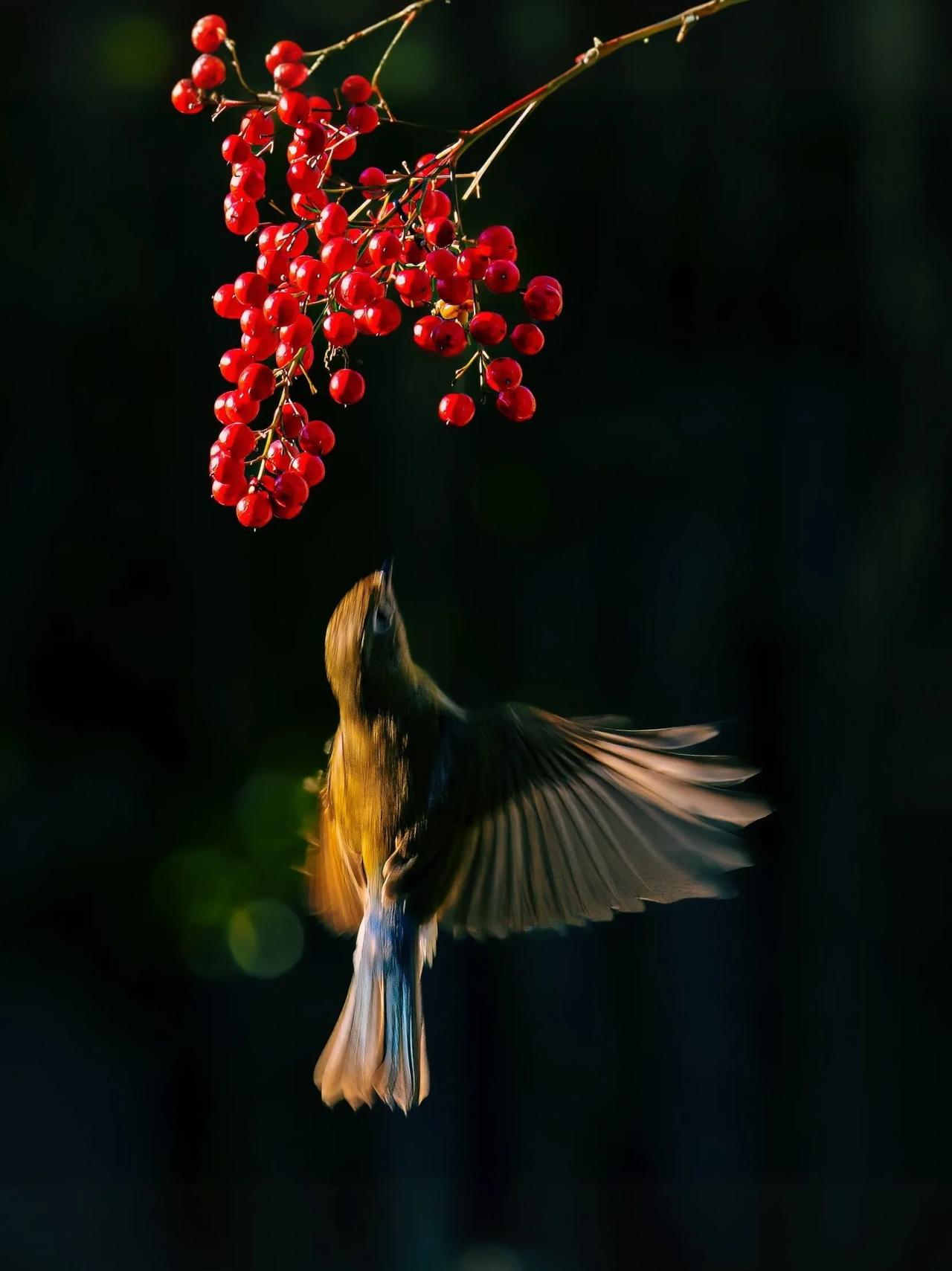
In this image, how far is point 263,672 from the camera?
8.03 ft

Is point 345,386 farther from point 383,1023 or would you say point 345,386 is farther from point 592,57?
point 383,1023

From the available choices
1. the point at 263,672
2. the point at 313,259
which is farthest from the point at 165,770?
the point at 313,259

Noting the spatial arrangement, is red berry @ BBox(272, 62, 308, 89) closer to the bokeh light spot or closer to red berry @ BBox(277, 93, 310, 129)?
red berry @ BBox(277, 93, 310, 129)

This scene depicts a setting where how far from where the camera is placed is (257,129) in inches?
38.2

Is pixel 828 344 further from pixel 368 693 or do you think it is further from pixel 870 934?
pixel 368 693

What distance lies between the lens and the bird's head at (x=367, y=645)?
44.6 inches

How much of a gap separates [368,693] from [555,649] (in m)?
1.25

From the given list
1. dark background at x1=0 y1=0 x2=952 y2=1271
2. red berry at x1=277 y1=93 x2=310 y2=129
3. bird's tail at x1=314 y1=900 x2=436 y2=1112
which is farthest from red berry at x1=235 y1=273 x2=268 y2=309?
dark background at x1=0 y1=0 x2=952 y2=1271

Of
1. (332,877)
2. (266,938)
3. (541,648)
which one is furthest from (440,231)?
(266,938)

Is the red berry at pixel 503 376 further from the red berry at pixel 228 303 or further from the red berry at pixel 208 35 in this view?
the red berry at pixel 208 35

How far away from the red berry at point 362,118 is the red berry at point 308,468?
22cm

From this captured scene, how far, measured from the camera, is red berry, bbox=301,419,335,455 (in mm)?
1010

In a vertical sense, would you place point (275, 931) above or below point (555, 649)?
below

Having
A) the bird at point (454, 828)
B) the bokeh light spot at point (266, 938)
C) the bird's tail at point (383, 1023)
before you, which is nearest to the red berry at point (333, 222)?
the bird at point (454, 828)
